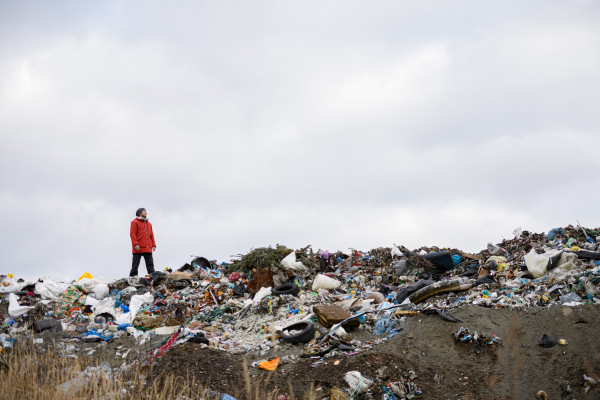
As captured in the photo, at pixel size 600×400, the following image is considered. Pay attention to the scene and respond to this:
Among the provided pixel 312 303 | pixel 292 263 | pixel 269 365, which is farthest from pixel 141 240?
pixel 269 365

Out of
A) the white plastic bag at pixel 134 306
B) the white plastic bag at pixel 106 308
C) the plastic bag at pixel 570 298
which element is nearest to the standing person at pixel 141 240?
the white plastic bag at pixel 106 308

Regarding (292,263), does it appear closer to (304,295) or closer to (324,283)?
(324,283)

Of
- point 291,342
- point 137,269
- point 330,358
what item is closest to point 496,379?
point 330,358

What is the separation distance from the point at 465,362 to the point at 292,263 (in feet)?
17.8

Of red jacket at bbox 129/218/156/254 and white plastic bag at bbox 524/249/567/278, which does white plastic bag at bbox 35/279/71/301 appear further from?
white plastic bag at bbox 524/249/567/278

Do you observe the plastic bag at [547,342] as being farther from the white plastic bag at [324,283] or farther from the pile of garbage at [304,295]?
the white plastic bag at [324,283]

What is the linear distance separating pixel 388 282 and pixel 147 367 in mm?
5943

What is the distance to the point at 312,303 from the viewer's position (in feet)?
27.2

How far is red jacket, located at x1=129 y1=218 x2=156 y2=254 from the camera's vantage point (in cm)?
1079

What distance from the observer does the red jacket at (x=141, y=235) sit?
10789 mm

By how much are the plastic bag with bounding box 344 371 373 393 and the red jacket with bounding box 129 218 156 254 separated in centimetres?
762

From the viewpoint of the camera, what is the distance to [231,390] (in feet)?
16.1

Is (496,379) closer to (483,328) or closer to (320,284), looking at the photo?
(483,328)

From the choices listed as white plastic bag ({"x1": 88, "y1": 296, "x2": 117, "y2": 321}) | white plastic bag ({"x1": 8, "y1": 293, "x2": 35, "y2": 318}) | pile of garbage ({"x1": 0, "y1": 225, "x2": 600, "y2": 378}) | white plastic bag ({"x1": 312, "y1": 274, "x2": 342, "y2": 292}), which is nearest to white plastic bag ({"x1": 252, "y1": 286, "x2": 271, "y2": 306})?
pile of garbage ({"x1": 0, "y1": 225, "x2": 600, "y2": 378})
